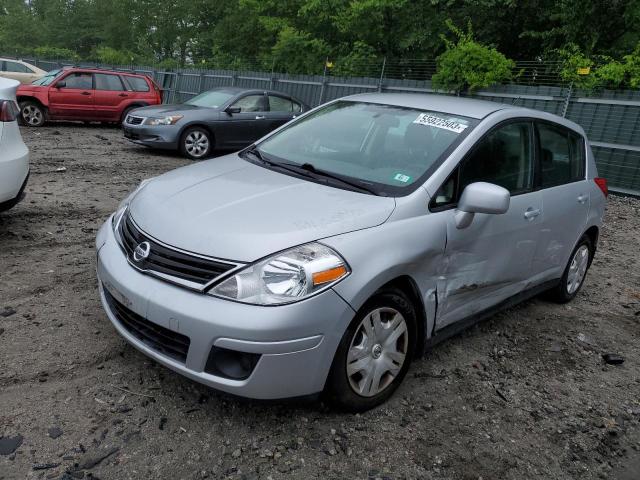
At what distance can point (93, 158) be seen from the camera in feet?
31.2

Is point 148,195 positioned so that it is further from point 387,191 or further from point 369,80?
point 369,80

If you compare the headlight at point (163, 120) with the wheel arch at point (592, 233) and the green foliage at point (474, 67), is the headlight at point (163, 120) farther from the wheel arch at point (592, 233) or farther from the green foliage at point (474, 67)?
the wheel arch at point (592, 233)

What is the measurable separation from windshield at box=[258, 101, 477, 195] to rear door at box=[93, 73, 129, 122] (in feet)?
37.3

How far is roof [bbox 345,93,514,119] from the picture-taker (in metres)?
3.55

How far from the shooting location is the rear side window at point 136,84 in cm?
1417

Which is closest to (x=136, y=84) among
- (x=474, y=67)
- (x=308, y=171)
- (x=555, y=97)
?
(x=474, y=67)

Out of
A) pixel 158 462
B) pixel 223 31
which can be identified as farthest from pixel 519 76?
pixel 223 31

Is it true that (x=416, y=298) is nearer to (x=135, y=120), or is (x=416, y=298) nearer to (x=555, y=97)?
(x=135, y=120)

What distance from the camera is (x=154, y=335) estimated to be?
2.57 metres

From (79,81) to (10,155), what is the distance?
1038 centimetres

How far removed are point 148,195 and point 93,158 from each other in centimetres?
715

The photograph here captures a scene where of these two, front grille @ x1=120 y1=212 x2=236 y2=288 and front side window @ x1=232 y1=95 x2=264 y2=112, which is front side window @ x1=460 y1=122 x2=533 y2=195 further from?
front side window @ x1=232 y1=95 x2=264 y2=112

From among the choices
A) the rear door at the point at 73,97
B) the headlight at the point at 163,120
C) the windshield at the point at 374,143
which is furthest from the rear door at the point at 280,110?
the windshield at the point at 374,143

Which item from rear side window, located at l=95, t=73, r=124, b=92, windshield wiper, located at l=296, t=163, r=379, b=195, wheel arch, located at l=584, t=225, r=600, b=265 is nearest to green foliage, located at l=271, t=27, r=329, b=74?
rear side window, located at l=95, t=73, r=124, b=92
